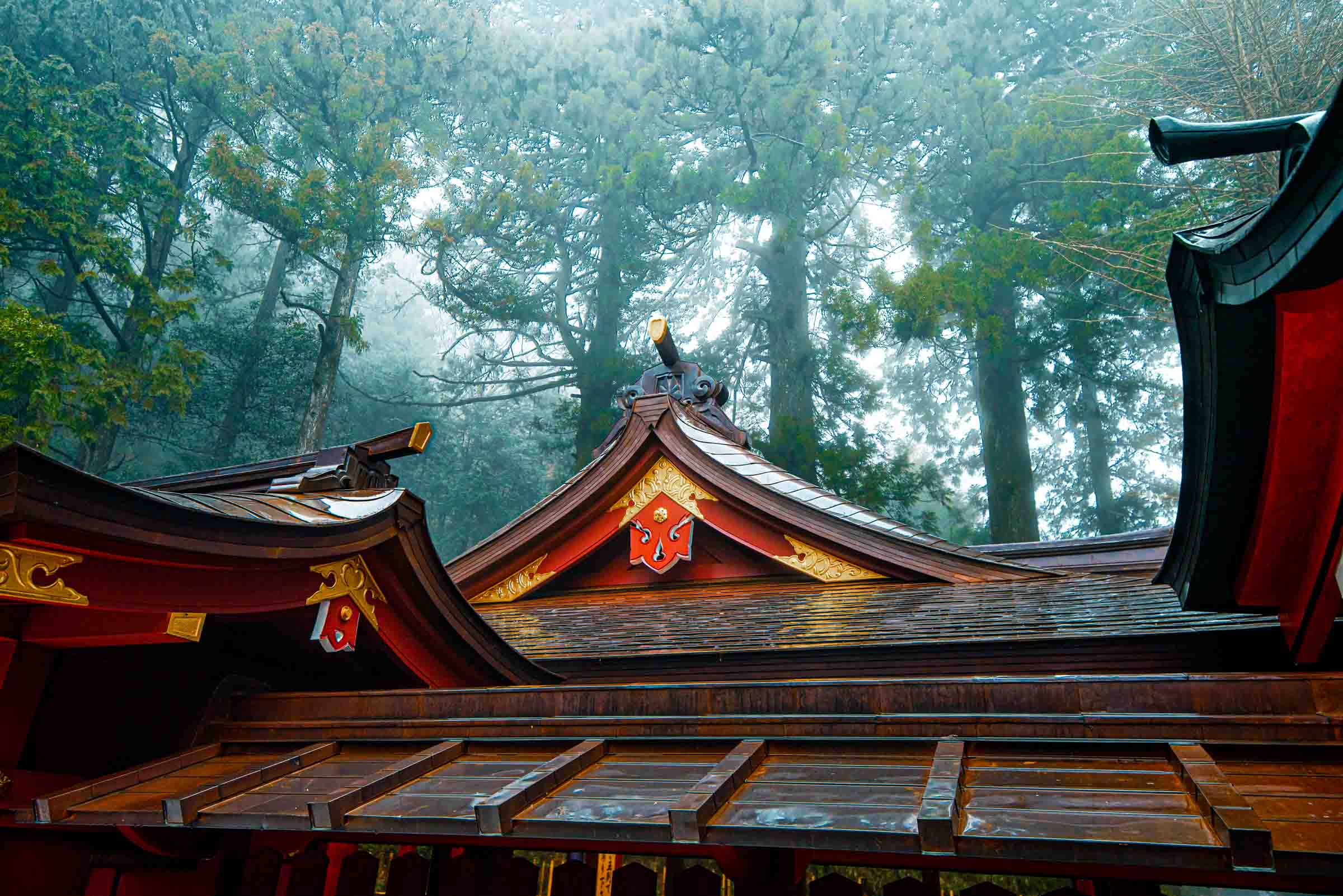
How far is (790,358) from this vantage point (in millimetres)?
20953

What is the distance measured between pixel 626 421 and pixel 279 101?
19.0 meters

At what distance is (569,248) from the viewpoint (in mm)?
24391

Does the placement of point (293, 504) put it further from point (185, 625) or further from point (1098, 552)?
point (1098, 552)

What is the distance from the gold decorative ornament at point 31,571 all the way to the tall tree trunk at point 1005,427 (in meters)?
16.6

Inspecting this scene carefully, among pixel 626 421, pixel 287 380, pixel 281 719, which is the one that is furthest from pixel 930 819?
pixel 287 380

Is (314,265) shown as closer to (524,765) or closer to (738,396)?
(738,396)

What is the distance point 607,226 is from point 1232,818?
76.5 feet

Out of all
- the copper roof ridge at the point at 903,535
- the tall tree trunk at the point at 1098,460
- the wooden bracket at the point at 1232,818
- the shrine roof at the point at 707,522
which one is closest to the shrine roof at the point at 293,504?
the wooden bracket at the point at 1232,818

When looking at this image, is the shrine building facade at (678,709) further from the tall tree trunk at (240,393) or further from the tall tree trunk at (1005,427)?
the tall tree trunk at (240,393)

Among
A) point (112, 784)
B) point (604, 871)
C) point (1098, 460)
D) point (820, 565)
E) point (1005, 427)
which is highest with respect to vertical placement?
point (1098, 460)

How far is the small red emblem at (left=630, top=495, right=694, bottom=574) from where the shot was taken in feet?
22.4

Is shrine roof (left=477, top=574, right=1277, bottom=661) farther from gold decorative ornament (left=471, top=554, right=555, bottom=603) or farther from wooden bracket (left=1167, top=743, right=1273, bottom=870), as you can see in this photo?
wooden bracket (left=1167, top=743, right=1273, bottom=870)

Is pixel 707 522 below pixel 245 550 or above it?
above

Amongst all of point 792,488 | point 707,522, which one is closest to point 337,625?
point 707,522
